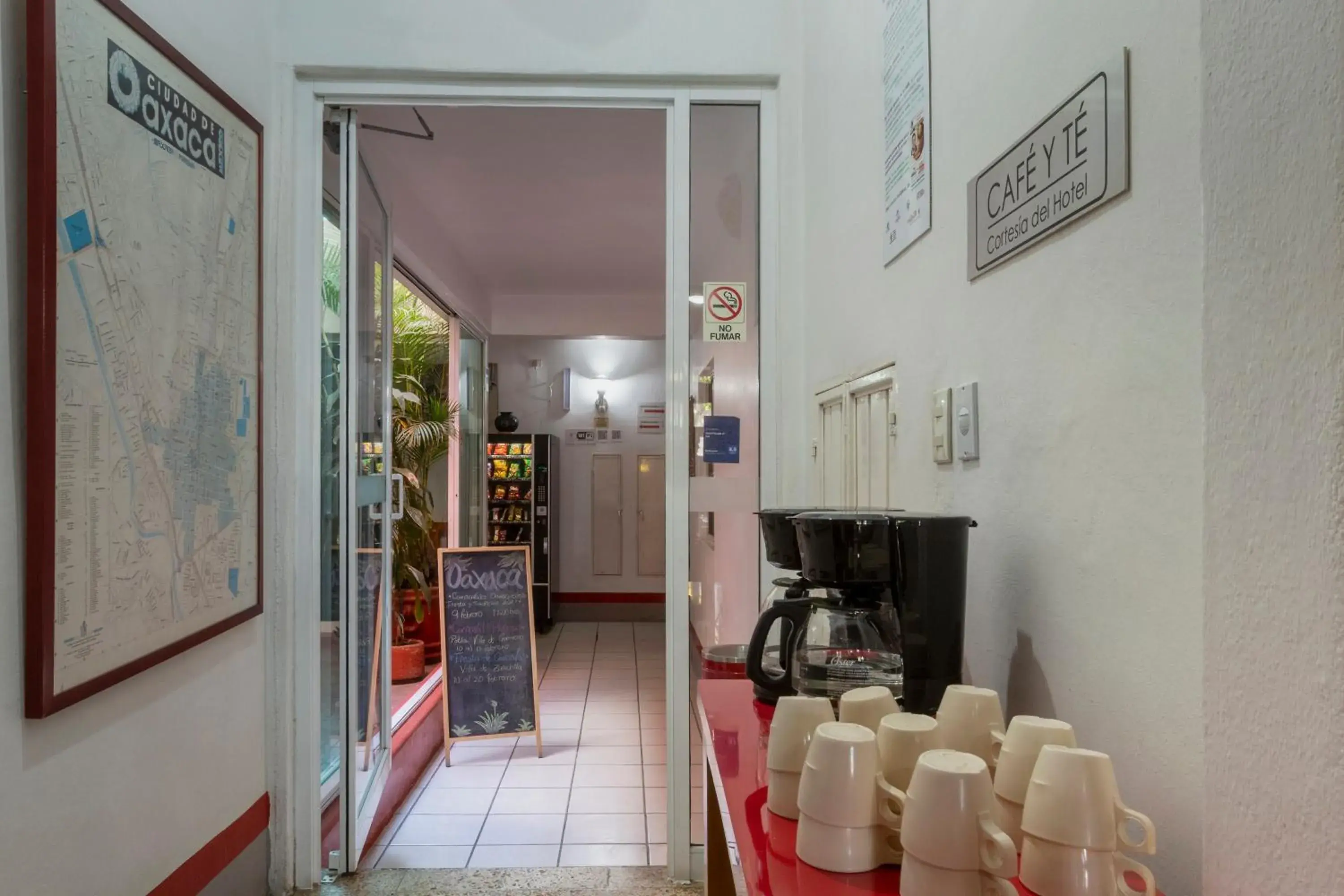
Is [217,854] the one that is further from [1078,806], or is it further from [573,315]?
[573,315]

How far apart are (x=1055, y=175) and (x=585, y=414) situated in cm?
678

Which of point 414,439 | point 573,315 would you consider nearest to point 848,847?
point 414,439

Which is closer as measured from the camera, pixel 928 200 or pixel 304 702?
pixel 928 200

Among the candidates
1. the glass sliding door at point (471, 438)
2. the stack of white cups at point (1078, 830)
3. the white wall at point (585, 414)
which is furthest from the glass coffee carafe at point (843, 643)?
the white wall at point (585, 414)

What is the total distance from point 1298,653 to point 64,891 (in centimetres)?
188

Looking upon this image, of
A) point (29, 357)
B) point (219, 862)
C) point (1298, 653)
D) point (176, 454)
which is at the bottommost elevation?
point (219, 862)

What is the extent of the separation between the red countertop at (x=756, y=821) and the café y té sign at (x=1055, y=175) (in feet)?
2.41

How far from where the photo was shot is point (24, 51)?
1.34 metres

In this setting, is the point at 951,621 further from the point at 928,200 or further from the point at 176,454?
the point at 176,454

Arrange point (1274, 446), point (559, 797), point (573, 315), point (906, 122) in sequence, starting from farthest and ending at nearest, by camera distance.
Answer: point (573, 315) < point (559, 797) < point (906, 122) < point (1274, 446)

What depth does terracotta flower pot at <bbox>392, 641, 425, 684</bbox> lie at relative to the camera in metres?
4.39

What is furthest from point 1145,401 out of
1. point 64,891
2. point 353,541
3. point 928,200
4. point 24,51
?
point 353,541

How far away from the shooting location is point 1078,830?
2.07ft

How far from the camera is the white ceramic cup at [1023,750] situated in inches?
29.2
